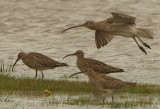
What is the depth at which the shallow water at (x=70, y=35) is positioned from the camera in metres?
21.1

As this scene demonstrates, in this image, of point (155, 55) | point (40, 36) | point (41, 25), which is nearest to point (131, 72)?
point (155, 55)

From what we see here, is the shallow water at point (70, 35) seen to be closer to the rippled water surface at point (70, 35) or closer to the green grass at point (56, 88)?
the rippled water surface at point (70, 35)

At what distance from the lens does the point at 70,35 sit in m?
27.2

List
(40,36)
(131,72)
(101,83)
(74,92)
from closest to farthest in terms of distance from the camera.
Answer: (101,83) < (74,92) < (131,72) < (40,36)

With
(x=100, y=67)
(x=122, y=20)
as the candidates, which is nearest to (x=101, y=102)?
(x=100, y=67)

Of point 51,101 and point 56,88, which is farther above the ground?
point 51,101

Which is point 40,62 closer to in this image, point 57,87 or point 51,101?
point 57,87

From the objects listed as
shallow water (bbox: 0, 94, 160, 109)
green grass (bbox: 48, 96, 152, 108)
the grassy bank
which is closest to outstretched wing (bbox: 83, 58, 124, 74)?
the grassy bank

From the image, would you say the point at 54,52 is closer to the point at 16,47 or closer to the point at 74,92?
the point at 16,47

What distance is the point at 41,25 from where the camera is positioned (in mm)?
28922

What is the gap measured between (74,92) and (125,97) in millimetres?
1340

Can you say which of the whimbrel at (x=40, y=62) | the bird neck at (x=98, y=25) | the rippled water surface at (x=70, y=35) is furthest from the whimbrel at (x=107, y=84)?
the bird neck at (x=98, y=25)

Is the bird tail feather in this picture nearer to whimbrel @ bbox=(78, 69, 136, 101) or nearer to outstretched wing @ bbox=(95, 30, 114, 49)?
outstretched wing @ bbox=(95, 30, 114, 49)

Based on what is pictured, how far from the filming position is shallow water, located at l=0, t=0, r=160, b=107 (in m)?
21.1
